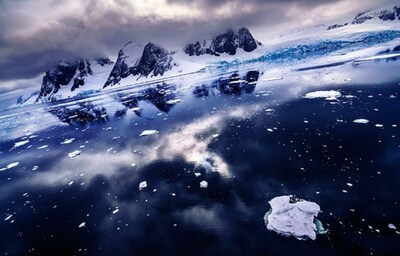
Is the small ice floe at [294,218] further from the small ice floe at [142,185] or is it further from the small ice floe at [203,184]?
the small ice floe at [142,185]

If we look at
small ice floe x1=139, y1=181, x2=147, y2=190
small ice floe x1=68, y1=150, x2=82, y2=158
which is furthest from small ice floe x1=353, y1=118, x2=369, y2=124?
small ice floe x1=68, y1=150, x2=82, y2=158

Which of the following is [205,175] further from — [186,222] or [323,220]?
[323,220]

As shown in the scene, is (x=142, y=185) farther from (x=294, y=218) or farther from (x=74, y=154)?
(x=74, y=154)

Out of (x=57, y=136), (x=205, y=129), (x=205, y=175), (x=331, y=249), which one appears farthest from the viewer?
(x=57, y=136)

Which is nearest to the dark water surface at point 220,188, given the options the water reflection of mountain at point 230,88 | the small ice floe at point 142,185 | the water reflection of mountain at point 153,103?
the small ice floe at point 142,185

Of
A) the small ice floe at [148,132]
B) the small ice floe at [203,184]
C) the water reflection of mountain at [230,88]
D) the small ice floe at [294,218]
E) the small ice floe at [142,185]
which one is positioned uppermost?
the small ice floe at [148,132]

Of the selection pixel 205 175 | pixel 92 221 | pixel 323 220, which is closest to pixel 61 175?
pixel 92 221

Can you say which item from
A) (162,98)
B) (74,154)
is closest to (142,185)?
(74,154)
